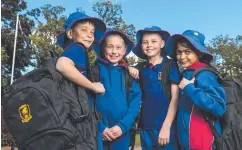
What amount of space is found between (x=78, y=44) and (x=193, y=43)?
100 cm

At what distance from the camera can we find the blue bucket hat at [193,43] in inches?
123

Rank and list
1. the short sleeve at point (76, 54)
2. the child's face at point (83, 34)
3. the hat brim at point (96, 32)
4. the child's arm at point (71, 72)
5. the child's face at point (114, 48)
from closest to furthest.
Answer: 1. the child's arm at point (71, 72)
2. the short sleeve at point (76, 54)
3. the child's face at point (83, 34)
4. the hat brim at point (96, 32)
5. the child's face at point (114, 48)

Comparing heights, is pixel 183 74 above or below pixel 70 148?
above

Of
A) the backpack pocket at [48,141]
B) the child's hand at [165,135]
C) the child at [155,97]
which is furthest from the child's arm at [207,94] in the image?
the backpack pocket at [48,141]

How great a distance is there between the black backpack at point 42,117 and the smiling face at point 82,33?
0.57 m

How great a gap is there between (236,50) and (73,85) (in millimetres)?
34220

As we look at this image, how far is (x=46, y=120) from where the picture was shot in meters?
2.48

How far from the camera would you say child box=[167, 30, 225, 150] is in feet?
9.29

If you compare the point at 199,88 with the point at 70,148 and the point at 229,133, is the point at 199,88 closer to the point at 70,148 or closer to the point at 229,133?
the point at 229,133

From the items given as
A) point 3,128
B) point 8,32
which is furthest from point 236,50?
point 3,128

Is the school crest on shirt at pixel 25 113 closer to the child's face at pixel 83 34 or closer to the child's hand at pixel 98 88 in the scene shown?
the child's hand at pixel 98 88

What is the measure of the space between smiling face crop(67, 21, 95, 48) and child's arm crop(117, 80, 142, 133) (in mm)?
614

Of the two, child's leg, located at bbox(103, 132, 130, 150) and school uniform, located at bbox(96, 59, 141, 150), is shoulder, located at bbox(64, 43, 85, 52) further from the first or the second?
child's leg, located at bbox(103, 132, 130, 150)

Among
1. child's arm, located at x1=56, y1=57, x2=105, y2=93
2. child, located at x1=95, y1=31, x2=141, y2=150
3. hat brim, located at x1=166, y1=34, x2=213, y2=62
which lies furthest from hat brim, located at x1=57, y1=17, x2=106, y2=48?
hat brim, located at x1=166, y1=34, x2=213, y2=62
